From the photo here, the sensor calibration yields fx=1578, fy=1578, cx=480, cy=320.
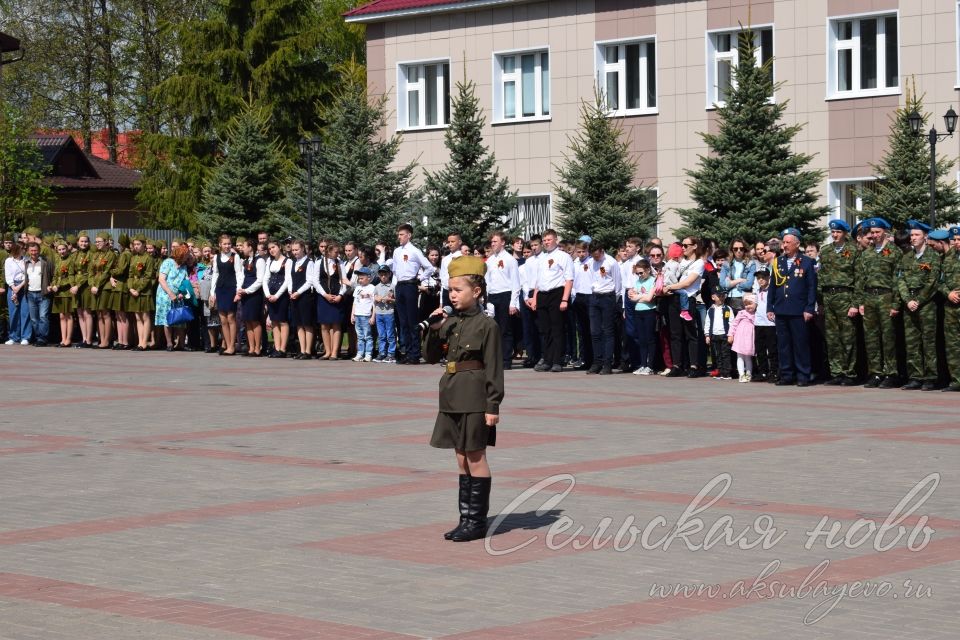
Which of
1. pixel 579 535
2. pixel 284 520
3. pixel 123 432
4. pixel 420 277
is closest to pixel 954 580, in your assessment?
pixel 579 535

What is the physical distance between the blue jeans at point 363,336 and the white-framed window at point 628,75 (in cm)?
1308

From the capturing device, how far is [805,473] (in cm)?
1148

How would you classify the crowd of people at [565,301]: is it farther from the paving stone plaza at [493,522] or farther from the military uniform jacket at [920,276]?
the paving stone plaza at [493,522]

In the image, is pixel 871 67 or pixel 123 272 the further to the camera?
pixel 871 67

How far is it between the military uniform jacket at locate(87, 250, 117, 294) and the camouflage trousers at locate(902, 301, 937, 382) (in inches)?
604

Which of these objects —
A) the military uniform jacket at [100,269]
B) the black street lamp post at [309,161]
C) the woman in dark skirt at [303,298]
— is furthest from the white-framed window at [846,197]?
the military uniform jacket at [100,269]

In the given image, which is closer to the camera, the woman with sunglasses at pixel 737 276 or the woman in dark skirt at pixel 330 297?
the woman with sunglasses at pixel 737 276

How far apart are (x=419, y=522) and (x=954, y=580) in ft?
10.7

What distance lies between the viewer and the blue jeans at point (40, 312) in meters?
30.2

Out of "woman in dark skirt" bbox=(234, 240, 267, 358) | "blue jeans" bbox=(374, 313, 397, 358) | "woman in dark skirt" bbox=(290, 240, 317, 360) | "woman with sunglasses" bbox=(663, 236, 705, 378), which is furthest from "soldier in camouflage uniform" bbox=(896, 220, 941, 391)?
"woman in dark skirt" bbox=(234, 240, 267, 358)

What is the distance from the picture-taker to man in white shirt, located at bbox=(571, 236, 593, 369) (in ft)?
74.7

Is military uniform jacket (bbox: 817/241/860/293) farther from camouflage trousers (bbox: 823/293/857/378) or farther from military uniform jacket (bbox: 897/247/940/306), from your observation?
military uniform jacket (bbox: 897/247/940/306)

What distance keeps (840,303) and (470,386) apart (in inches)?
454

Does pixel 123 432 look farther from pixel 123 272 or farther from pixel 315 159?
pixel 315 159
